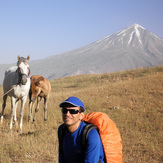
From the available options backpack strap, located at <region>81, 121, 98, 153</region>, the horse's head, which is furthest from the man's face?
the horse's head

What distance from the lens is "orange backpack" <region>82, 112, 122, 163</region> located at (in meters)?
2.73

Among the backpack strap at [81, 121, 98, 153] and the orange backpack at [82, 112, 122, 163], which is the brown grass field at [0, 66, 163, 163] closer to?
the orange backpack at [82, 112, 122, 163]

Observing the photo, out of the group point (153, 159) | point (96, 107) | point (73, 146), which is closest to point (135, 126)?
point (153, 159)

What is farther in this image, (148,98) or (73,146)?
(148,98)

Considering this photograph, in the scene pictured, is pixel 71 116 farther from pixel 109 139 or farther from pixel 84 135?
pixel 109 139

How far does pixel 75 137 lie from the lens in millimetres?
2785

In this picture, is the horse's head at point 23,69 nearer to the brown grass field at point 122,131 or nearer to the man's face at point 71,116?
the brown grass field at point 122,131

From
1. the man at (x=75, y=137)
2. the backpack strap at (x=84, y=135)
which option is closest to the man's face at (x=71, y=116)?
the man at (x=75, y=137)

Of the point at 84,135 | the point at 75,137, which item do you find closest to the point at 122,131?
the point at 75,137

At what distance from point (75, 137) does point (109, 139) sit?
46cm

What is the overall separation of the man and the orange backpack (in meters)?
0.08

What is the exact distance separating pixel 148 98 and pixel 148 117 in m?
2.80

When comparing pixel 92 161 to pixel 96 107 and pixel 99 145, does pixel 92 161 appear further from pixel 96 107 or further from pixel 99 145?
pixel 96 107

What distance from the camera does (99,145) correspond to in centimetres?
261
